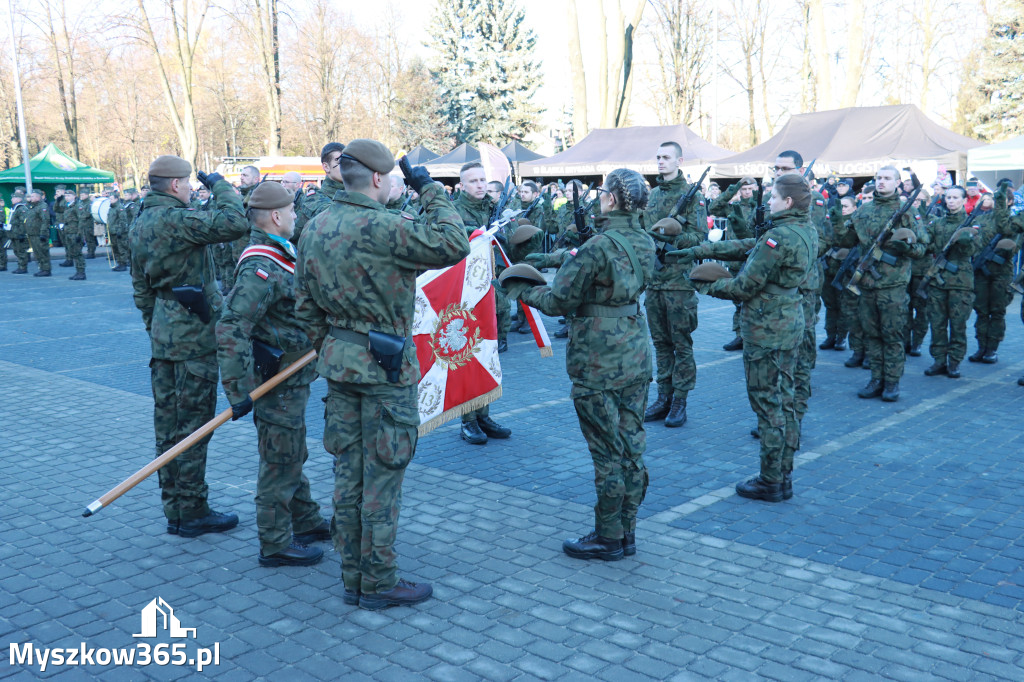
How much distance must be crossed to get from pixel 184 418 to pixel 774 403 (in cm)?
388

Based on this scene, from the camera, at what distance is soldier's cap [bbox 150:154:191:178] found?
17.5 feet

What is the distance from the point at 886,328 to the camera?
863cm

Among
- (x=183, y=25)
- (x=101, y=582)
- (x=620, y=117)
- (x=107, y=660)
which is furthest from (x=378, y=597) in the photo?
(x=183, y=25)

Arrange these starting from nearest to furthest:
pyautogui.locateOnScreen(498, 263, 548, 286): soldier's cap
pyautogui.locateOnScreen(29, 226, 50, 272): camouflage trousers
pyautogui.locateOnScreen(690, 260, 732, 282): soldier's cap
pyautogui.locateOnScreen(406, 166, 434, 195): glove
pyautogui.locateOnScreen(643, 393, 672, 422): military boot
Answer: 1. pyautogui.locateOnScreen(406, 166, 434, 195): glove
2. pyautogui.locateOnScreen(498, 263, 548, 286): soldier's cap
3. pyautogui.locateOnScreen(690, 260, 732, 282): soldier's cap
4. pyautogui.locateOnScreen(643, 393, 672, 422): military boot
5. pyautogui.locateOnScreen(29, 226, 50, 272): camouflage trousers

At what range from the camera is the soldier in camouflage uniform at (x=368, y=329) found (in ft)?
13.6

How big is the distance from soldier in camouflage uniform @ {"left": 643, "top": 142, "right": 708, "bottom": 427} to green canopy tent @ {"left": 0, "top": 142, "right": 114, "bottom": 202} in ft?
96.8

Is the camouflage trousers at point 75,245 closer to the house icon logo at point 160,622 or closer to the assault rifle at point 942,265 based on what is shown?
the assault rifle at point 942,265

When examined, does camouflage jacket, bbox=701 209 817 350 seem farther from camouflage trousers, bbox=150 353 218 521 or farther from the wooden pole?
camouflage trousers, bbox=150 353 218 521

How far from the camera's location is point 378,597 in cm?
440

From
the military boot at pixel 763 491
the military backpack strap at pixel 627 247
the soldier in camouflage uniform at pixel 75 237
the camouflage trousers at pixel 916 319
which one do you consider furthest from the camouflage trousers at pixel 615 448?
the soldier in camouflage uniform at pixel 75 237

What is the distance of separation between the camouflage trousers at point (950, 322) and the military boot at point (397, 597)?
764cm

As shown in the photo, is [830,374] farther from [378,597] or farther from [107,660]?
[107,660]

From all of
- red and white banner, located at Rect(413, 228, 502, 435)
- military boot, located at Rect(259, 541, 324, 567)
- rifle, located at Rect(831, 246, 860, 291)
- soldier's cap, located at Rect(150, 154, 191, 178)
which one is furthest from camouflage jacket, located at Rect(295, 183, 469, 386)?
rifle, located at Rect(831, 246, 860, 291)

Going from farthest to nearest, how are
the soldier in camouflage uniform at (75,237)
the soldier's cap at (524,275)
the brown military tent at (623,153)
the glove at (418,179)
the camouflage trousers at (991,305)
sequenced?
the brown military tent at (623,153), the soldier in camouflage uniform at (75,237), the camouflage trousers at (991,305), the soldier's cap at (524,275), the glove at (418,179)
